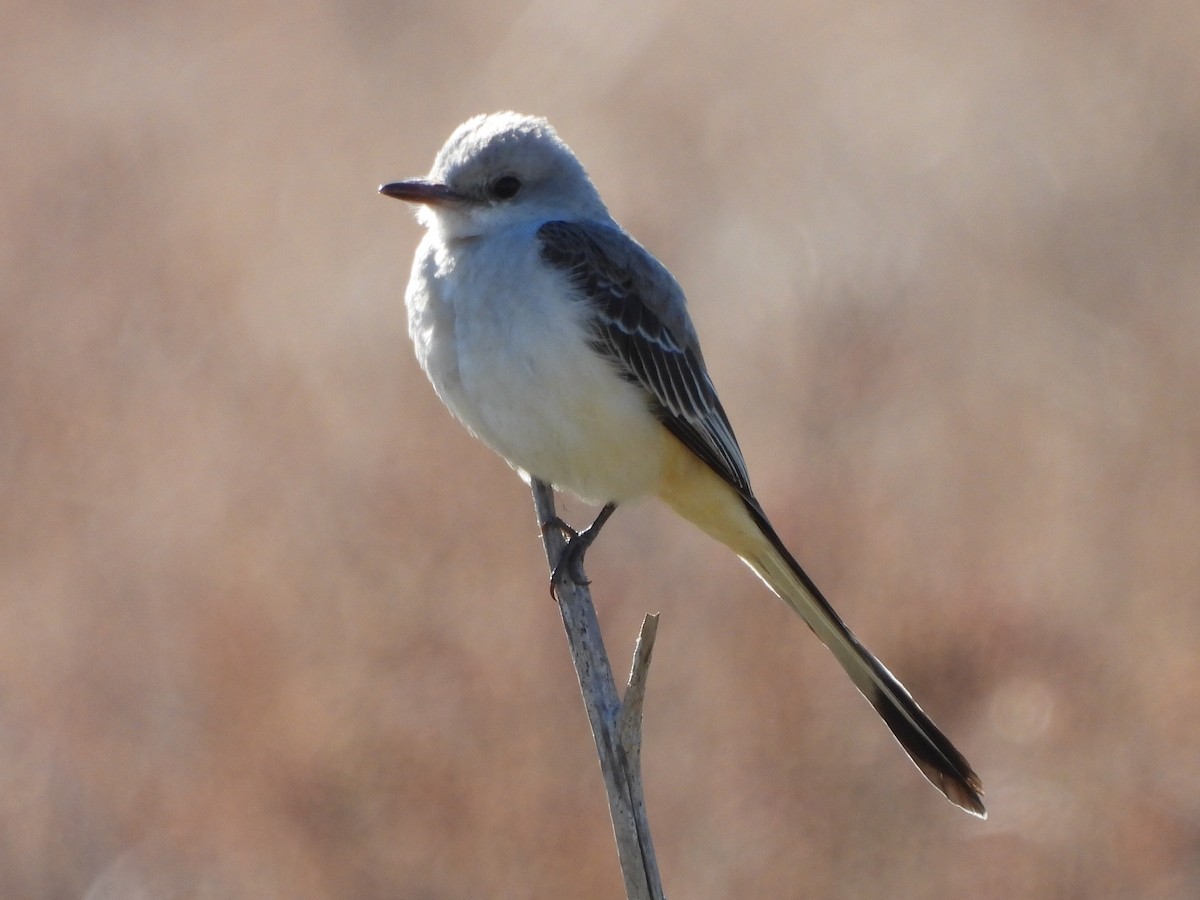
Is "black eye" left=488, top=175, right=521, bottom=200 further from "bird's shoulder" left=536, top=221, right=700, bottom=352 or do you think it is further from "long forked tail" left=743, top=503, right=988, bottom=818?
"long forked tail" left=743, top=503, right=988, bottom=818

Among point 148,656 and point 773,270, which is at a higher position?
point 773,270

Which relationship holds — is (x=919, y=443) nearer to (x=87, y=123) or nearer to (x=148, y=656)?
(x=148, y=656)

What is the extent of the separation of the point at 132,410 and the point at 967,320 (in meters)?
5.62

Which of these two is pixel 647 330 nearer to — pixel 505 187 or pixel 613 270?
pixel 613 270

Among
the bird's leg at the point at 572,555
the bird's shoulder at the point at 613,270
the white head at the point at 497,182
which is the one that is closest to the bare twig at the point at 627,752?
the bird's leg at the point at 572,555

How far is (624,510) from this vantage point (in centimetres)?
805

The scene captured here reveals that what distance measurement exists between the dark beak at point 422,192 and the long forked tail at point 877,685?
1.38 metres

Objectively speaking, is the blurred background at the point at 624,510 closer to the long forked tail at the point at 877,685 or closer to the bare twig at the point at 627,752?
the long forked tail at the point at 877,685

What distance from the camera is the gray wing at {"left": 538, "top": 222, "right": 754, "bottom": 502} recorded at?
4.79m

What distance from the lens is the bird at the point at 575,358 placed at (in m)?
4.52

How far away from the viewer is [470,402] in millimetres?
4559

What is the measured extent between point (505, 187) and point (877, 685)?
1956 mm

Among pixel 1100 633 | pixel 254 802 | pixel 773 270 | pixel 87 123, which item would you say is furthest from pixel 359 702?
pixel 87 123

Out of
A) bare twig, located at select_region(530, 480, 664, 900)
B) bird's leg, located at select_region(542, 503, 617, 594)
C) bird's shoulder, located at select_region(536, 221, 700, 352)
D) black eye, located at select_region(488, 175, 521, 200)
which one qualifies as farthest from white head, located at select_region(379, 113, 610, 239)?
bare twig, located at select_region(530, 480, 664, 900)
